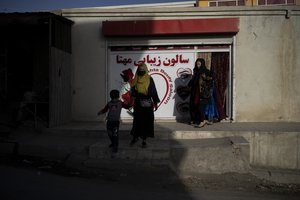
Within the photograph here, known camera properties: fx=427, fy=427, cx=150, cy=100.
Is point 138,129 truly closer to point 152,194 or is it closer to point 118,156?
point 118,156

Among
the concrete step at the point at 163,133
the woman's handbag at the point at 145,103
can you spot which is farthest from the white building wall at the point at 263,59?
the woman's handbag at the point at 145,103

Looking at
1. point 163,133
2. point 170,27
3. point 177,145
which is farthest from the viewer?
point 170,27

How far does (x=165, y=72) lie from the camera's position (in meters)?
12.2

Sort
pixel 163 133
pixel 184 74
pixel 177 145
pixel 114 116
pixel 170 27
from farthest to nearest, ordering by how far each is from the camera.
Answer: pixel 184 74
pixel 170 27
pixel 163 133
pixel 177 145
pixel 114 116

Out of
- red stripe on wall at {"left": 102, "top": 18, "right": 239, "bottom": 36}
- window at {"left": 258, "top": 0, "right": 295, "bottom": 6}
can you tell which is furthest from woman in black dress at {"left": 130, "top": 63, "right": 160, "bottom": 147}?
window at {"left": 258, "top": 0, "right": 295, "bottom": 6}

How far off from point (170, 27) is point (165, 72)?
4.37 ft

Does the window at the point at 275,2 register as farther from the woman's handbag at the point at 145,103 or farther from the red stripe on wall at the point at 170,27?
the woman's handbag at the point at 145,103

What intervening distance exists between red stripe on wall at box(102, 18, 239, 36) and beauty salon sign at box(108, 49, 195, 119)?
0.66m

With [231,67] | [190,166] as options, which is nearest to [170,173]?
[190,166]

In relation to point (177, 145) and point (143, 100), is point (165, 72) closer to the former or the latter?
point (177, 145)

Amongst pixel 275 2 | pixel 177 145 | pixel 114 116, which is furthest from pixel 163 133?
pixel 275 2

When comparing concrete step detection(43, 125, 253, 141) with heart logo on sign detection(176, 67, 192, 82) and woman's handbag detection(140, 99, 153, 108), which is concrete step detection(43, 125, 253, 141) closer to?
woman's handbag detection(140, 99, 153, 108)

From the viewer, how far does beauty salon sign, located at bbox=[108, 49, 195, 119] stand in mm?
12117

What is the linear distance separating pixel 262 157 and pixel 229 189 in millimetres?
2751
